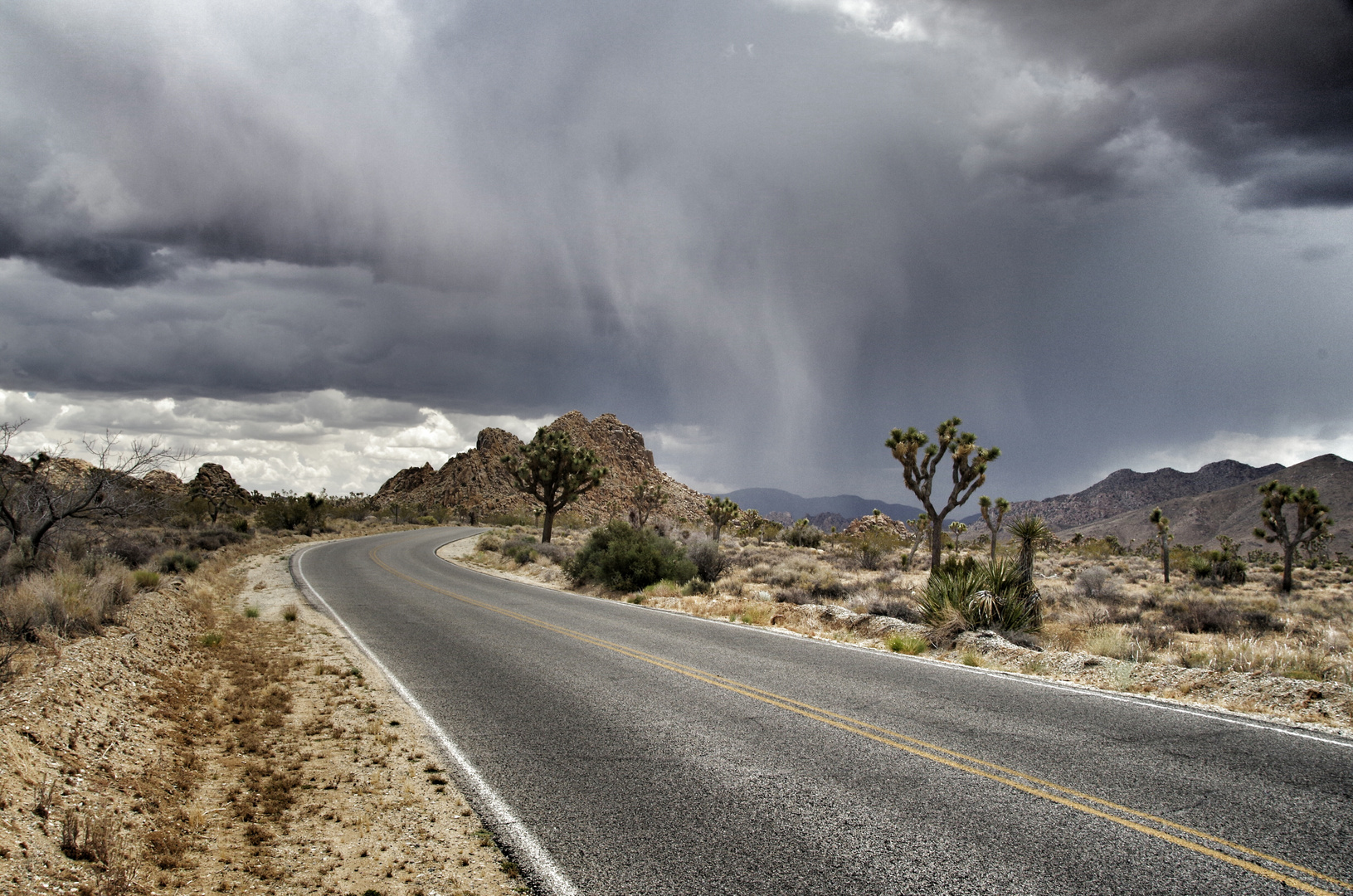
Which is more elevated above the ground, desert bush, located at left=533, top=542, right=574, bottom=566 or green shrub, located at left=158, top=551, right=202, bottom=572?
desert bush, located at left=533, top=542, right=574, bottom=566

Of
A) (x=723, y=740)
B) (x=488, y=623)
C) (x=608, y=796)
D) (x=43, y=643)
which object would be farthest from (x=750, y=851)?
(x=488, y=623)

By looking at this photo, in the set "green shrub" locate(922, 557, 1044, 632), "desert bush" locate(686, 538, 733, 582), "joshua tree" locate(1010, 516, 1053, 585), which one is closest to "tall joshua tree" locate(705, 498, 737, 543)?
"desert bush" locate(686, 538, 733, 582)

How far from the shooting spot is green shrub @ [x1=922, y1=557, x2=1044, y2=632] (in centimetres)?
1264

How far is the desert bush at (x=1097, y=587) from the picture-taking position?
22456mm

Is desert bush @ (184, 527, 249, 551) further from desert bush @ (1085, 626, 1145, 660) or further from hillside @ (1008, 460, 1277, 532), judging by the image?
hillside @ (1008, 460, 1277, 532)

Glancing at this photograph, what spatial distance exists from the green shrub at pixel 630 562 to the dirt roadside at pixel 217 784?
488 inches

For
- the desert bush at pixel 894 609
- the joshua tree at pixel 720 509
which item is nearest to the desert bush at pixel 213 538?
the desert bush at pixel 894 609

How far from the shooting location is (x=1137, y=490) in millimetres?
170000

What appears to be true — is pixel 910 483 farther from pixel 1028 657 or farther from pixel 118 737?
pixel 118 737

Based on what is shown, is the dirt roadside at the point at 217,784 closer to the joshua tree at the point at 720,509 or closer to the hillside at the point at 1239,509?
the joshua tree at the point at 720,509

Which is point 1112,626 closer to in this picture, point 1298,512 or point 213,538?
point 1298,512

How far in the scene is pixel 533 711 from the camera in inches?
297

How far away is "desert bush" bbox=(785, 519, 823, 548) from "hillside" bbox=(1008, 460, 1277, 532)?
129m

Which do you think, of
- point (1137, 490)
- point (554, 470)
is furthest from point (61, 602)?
point (1137, 490)
